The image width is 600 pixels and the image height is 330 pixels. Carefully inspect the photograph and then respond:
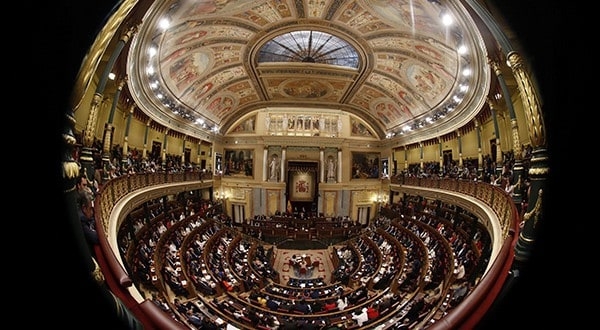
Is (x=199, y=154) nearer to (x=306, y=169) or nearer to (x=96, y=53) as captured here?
(x=96, y=53)

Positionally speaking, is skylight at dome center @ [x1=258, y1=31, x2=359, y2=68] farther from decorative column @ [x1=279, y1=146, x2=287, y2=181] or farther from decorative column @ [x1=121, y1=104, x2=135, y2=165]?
decorative column @ [x1=121, y1=104, x2=135, y2=165]

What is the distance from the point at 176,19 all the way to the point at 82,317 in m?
1.57

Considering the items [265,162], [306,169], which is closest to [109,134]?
[265,162]

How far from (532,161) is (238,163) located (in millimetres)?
1873

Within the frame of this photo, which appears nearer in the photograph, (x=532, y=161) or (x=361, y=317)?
(x=532, y=161)

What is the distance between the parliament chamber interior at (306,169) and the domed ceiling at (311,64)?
17 millimetres

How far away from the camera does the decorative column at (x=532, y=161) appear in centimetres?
77

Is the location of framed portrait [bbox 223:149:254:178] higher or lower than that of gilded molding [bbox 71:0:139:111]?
lower

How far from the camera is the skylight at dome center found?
99.1 inches

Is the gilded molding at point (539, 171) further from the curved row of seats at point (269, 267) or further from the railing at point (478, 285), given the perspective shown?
the curved row of seats at point (269, 267)

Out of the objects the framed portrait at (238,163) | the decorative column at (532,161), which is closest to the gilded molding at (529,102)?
the decorative column at (532,161)

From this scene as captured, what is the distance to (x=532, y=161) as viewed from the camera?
2.58 ft

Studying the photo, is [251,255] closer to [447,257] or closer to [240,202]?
[240,202]

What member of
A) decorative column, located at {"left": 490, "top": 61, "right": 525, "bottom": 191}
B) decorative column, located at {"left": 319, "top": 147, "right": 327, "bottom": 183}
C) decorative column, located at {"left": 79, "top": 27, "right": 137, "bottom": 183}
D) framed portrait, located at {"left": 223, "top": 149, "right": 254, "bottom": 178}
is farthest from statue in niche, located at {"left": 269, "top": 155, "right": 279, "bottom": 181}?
decorative column, located at {"left": 490, "top": 61, "right": 525, "bottom": 191}
